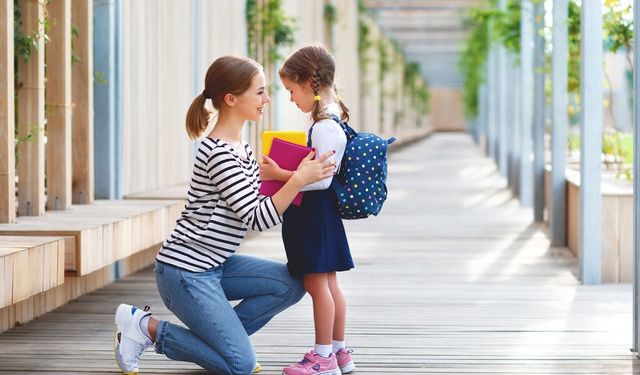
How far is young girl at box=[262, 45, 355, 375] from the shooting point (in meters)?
3.96

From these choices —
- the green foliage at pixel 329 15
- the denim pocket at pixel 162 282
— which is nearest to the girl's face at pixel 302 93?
the denim pocket at pixel 162 282

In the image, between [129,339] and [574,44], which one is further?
[574,44]

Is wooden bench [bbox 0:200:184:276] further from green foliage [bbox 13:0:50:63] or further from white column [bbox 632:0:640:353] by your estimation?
white column [bbox 632:0:640:353]

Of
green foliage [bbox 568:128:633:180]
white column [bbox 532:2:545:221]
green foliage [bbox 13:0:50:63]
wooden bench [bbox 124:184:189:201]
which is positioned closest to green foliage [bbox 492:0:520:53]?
white column [bbox 532:2:545:221]

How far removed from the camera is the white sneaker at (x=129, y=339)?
13.2 ft

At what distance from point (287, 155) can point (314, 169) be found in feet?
0.44

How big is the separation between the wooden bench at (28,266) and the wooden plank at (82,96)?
1.68 meters

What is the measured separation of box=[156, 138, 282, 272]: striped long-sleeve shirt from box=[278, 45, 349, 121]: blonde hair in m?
0.31

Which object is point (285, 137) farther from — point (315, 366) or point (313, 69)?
point (315, 366)

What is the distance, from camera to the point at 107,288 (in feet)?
20.8

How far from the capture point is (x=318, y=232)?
397 cm

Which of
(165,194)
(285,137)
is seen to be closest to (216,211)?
(285,137)

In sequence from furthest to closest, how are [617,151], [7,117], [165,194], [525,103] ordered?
1. [525,103]
2. [617,151]
3. [165,194]
4. [7,117]

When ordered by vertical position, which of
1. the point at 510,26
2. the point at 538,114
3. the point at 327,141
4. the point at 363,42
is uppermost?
the point at 363,42
